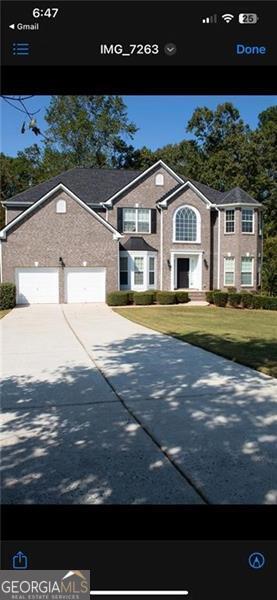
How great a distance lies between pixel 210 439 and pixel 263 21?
11.7 feet

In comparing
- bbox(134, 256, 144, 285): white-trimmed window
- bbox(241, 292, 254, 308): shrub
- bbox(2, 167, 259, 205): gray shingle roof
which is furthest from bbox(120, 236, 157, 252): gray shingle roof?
bbox(241, 292, 254, 308): shrub

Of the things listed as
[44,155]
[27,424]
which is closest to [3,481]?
[27,424]

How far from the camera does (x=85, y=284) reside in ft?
78.7

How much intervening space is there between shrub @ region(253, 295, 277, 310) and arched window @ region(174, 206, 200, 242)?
6714 mm

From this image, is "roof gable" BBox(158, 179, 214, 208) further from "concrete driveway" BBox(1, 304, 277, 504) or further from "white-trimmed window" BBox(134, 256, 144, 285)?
"concrete driveway" BBox(1, 304, 277, 504)

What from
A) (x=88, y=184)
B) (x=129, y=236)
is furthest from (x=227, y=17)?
(x=88, y=184)

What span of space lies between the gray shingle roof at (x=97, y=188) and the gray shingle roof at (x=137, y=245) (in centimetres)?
316

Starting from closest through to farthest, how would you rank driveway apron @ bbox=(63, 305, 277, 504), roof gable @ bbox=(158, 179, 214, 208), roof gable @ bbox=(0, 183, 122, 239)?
driveway apron @ bbox=(63, 305, 277, 504) < roof gable @ bbox=(0, 183, 122, 239) < roof gable @ bbox=(158, 179, 214, 208)

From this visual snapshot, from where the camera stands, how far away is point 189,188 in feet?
87.5

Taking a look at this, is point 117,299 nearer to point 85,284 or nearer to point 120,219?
point 85,284

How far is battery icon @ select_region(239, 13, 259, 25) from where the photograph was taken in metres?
1.53

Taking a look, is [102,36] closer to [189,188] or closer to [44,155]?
[189,188]

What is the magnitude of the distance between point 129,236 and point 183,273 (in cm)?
455

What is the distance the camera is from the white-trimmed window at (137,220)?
26812 millimetres
